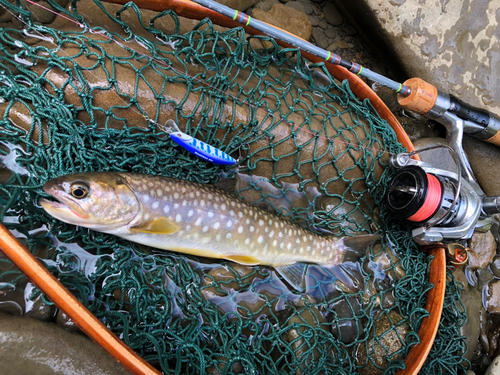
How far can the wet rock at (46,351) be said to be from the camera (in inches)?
58.3

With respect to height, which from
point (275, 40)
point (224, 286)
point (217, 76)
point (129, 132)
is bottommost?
point (224, 286)

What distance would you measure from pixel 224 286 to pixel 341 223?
1139mm

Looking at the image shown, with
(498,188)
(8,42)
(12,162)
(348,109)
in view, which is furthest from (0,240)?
(498,188)

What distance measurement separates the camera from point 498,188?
3.57 meters

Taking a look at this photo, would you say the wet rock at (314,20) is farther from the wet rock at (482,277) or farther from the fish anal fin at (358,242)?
the wet rock at (482,277)

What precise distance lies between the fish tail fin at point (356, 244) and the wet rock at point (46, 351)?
1793 millimetres

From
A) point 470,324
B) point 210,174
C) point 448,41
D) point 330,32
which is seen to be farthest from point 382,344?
point 330,32

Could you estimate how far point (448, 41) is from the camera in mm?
3398

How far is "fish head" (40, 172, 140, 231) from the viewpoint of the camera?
1.73 metres

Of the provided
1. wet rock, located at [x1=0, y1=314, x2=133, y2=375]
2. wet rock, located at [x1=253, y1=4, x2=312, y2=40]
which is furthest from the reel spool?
wet rock, located at [x1=0, y1=314, x2=133, y2=375]

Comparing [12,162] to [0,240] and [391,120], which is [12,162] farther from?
[391,120]

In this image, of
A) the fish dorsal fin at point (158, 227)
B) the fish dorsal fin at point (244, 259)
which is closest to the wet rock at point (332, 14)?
the fish dorsal fin at point (244, 259)

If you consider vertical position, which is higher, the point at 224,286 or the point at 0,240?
the point at 0,240

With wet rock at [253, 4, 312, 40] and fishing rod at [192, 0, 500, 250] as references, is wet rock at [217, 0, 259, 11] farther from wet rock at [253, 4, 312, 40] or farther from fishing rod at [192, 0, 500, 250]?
fishing rod at [192, 0, 500, 250]
